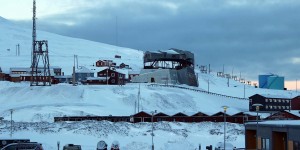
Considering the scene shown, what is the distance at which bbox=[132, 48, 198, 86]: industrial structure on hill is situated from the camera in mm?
98312

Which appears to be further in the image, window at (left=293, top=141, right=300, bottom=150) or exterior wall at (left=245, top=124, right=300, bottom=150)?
exterior wall at (left=245, top=124, right=300, bottom=150)

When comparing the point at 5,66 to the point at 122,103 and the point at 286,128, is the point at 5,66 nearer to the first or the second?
the point at 122,103

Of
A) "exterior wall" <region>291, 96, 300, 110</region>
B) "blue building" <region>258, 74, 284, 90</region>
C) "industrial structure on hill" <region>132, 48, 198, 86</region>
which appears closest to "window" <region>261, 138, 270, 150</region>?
"exterior wall" <region>291, 96, 300, 110</region>

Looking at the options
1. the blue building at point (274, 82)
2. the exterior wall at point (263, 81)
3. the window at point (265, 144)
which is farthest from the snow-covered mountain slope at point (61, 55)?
the window at point (265, 144)

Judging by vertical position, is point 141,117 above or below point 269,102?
below

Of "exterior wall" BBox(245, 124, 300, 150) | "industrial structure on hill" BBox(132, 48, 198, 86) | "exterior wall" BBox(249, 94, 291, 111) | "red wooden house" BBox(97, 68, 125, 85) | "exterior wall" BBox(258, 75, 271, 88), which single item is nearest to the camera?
"exterior wall" BBox(245, 124, 300, 150)

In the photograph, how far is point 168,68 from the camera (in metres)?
99.8

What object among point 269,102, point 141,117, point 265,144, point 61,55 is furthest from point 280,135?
point 61,55

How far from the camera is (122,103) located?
77.0m

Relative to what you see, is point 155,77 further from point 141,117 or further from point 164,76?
point 141,117

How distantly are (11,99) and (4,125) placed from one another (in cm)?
2740

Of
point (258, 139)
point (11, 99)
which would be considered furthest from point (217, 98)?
point (258, 139)

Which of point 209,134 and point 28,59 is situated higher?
point 28,59

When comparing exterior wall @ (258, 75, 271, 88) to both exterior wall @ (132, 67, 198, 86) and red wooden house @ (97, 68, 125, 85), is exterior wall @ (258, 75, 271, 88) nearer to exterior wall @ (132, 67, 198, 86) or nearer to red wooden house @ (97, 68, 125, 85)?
exterior wall @ (132, 67, 198, 86)
